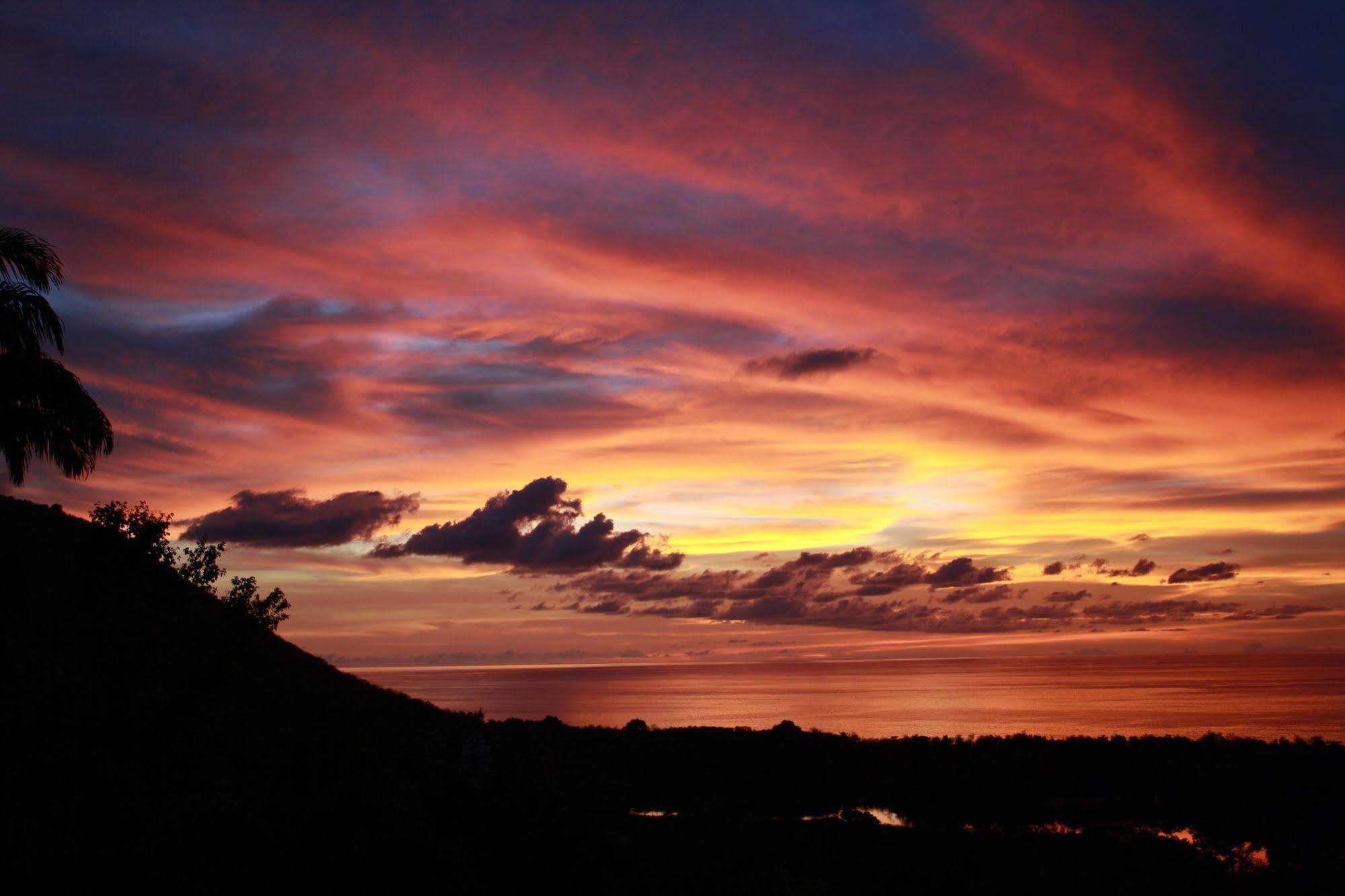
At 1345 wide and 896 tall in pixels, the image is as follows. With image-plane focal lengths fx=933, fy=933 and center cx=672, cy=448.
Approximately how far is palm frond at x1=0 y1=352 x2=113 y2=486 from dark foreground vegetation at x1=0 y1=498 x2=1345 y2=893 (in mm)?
3662

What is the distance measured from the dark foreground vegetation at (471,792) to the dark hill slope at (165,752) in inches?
4.0

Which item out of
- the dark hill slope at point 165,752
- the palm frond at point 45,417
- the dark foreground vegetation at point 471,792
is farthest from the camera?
the palm frond at point 45,417

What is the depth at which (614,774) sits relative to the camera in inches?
2089

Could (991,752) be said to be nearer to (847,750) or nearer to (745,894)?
(847,750)

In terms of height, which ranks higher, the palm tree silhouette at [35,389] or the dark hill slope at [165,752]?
the palm tree silhouette at [35,389]

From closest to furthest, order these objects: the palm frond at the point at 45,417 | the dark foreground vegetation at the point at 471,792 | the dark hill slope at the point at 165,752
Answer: the dark hill slope at the point at 165,752 → the dark foreground vegetation at the point at 471,792 → the palm frond at the point at 45,417

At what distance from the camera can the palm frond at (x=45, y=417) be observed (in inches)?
1240

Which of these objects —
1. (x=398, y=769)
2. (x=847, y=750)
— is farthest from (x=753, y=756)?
(x=398, y=769)

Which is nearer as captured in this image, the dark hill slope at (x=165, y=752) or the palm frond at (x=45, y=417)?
the dark hill slope at (x=165, y=752)

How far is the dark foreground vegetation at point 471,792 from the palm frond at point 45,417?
366cm

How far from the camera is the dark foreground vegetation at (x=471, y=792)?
843 inches

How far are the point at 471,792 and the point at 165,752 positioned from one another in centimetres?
910

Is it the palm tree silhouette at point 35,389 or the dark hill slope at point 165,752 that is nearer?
the dark hill slope at point 165,752

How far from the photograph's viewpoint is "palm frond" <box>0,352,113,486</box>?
103 feet
